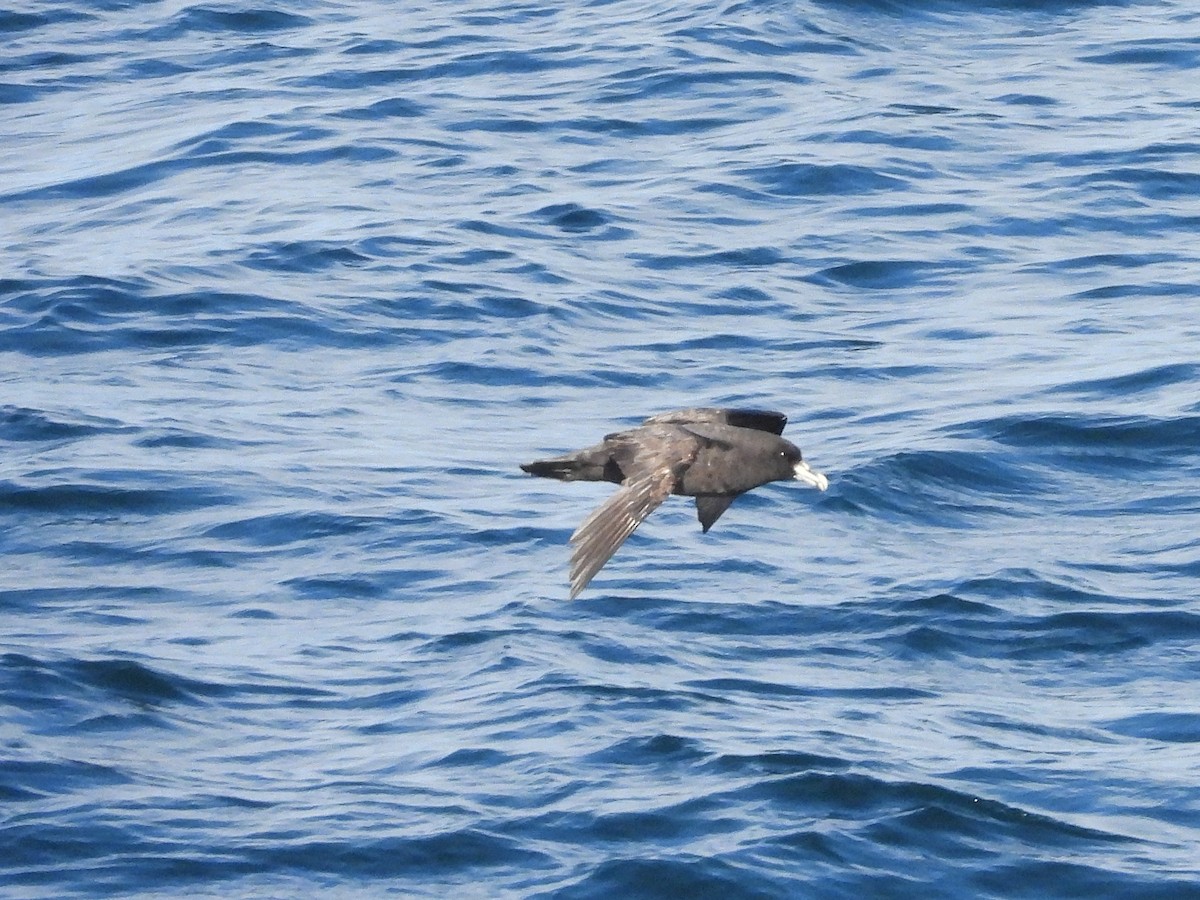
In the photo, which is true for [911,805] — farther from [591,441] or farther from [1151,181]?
[1151,181]

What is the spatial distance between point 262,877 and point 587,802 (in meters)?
1.51

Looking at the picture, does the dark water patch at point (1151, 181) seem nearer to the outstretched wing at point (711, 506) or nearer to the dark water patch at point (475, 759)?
the dark water patch at point (475, 759)

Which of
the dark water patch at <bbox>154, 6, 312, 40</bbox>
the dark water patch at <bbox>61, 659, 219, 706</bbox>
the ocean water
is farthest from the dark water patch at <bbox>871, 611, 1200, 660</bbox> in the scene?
the dark water patch at <bbox>154, 6, 312, 40</bbox>

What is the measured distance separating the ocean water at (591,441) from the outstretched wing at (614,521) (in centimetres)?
179

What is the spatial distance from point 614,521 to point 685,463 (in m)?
0.56

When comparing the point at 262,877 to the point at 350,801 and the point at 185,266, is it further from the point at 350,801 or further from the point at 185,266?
the point at 185,266

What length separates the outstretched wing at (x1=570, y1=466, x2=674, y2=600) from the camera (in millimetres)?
8680

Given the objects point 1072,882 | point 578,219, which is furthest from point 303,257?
point 1072,882

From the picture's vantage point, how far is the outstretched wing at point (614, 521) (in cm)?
868

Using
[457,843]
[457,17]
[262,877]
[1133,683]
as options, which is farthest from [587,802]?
[457,17]

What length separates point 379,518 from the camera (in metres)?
13.6

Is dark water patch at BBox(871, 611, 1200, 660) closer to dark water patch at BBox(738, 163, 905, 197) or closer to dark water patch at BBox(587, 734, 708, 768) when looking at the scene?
dark water patch at BBox(587, 734, 708, 768)

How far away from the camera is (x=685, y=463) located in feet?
30.8

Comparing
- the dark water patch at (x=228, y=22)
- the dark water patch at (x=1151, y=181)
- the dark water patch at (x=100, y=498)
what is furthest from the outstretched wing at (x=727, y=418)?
the dark water patch at (x=228, y=22)
